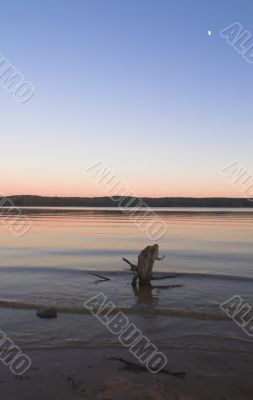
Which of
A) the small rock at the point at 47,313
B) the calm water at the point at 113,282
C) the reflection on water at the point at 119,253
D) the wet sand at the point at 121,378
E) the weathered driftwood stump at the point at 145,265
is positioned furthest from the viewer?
the reflection on water at the point at 119,253

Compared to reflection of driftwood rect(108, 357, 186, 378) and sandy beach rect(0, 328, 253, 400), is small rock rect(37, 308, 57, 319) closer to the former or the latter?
sandy beach rect(0, 328, 253, 400)

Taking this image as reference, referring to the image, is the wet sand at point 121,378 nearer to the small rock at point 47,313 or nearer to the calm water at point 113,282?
the calm water at point 113,282

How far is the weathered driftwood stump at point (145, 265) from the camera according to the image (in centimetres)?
1703

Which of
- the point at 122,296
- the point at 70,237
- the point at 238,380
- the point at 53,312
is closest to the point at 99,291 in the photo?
the point at 122,296

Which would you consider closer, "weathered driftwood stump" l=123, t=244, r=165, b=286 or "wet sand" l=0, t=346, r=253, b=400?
"wet sand" l=0, t=346, r=253, b=400

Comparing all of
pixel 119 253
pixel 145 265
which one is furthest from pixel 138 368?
pixel 119 253

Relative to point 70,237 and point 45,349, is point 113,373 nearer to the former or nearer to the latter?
point 45,349

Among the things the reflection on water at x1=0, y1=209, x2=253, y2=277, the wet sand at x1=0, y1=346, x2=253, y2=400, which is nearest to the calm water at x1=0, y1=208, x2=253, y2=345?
the reflection on water at x1=0, y1=209, x2=253, y2=277

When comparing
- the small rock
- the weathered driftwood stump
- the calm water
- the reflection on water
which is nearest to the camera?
the calm water

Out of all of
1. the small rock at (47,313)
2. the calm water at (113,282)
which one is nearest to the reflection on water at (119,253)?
the calm water at (113,282)

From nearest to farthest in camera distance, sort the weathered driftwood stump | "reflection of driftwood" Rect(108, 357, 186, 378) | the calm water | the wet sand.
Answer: the wet sand, "reflection of driftwood" Rect(108, 357, 186, 378), the calm water, the weathered driftwood stump

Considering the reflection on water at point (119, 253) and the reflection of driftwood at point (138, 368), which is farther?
the reflection on water at point (119, 253)

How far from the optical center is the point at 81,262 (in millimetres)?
23672

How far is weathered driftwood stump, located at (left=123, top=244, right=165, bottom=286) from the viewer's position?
1703cm
